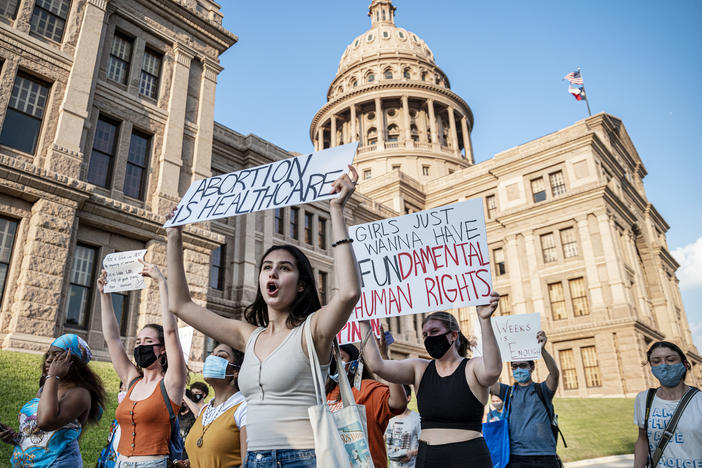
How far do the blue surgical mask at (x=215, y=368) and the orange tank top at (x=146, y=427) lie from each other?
1.05ft

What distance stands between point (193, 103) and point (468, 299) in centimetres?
1642

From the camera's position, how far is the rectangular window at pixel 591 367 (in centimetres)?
3045

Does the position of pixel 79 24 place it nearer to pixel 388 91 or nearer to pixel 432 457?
pixel 432 457

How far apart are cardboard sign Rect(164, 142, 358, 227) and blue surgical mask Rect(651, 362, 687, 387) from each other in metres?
3.50

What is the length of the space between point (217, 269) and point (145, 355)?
18.5 meters

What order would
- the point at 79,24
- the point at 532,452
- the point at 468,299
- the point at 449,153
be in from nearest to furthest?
the point at 468,299, the point at 532,452, the point at 79,24, the point at 449,153

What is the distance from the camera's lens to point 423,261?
15.2 feet

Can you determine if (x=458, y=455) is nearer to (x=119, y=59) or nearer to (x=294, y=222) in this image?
(x=119, y=59)

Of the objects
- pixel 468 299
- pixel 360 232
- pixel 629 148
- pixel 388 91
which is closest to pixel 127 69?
pixel 360 232

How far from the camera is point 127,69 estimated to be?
1641 cm

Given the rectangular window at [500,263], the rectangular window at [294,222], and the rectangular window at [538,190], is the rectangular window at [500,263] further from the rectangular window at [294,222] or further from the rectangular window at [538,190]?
the rectangular window at [294,222]

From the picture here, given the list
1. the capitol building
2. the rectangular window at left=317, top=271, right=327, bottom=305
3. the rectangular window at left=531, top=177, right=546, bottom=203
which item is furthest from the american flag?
the rectangular window at left=317, top=271, right=327, bottom=305

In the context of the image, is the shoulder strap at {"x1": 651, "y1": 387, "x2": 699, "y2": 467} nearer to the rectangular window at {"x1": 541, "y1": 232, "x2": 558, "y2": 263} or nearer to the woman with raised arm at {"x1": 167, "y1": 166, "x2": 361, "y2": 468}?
the woman with raised arm at {"x1": 167, "y1": 166, "x2": 361, "y2": 468}

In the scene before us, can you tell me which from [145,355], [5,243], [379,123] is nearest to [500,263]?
[379,123]
